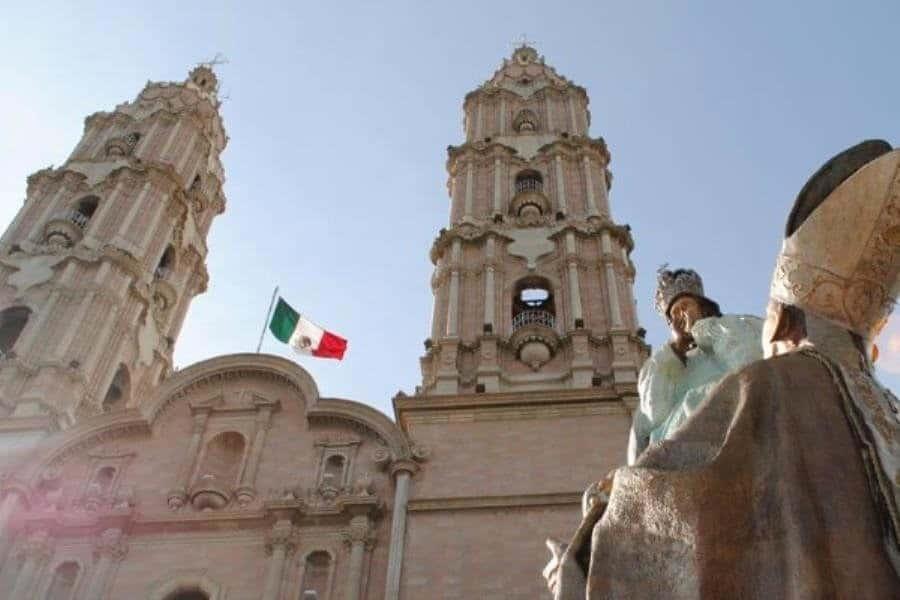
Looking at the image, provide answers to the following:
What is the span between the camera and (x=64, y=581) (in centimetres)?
1548

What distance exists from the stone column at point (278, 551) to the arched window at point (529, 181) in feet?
41.1

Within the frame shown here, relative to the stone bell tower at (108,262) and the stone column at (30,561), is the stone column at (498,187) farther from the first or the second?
the stone column at (30,561)

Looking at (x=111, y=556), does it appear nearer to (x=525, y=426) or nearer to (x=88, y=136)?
(x=525, y=426)

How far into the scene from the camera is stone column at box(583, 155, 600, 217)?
78.5ft

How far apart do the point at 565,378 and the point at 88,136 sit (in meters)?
19.3

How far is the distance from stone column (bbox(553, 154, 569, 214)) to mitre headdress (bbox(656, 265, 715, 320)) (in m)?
17.8

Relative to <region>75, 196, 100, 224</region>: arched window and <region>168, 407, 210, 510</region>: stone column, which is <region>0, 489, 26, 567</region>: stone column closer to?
<region>168, 407, 210, 510</region>: stone column

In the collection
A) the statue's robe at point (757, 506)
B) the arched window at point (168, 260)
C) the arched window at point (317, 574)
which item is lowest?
the statue's robe at point (757, 506)

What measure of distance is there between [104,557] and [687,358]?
12.3 m

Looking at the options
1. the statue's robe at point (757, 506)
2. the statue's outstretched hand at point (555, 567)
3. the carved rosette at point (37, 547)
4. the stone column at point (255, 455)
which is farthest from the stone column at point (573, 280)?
the statue's robe at point (757, 506)

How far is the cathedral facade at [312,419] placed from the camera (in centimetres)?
1516

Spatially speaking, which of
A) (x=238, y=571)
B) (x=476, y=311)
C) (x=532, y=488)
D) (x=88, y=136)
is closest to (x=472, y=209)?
(x=476, y=311)

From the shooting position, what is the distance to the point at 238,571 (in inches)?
596

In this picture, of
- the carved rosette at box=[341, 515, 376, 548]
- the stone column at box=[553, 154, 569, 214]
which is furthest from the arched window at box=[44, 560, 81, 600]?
the stone column at box=[553, 154, 569, 214]
